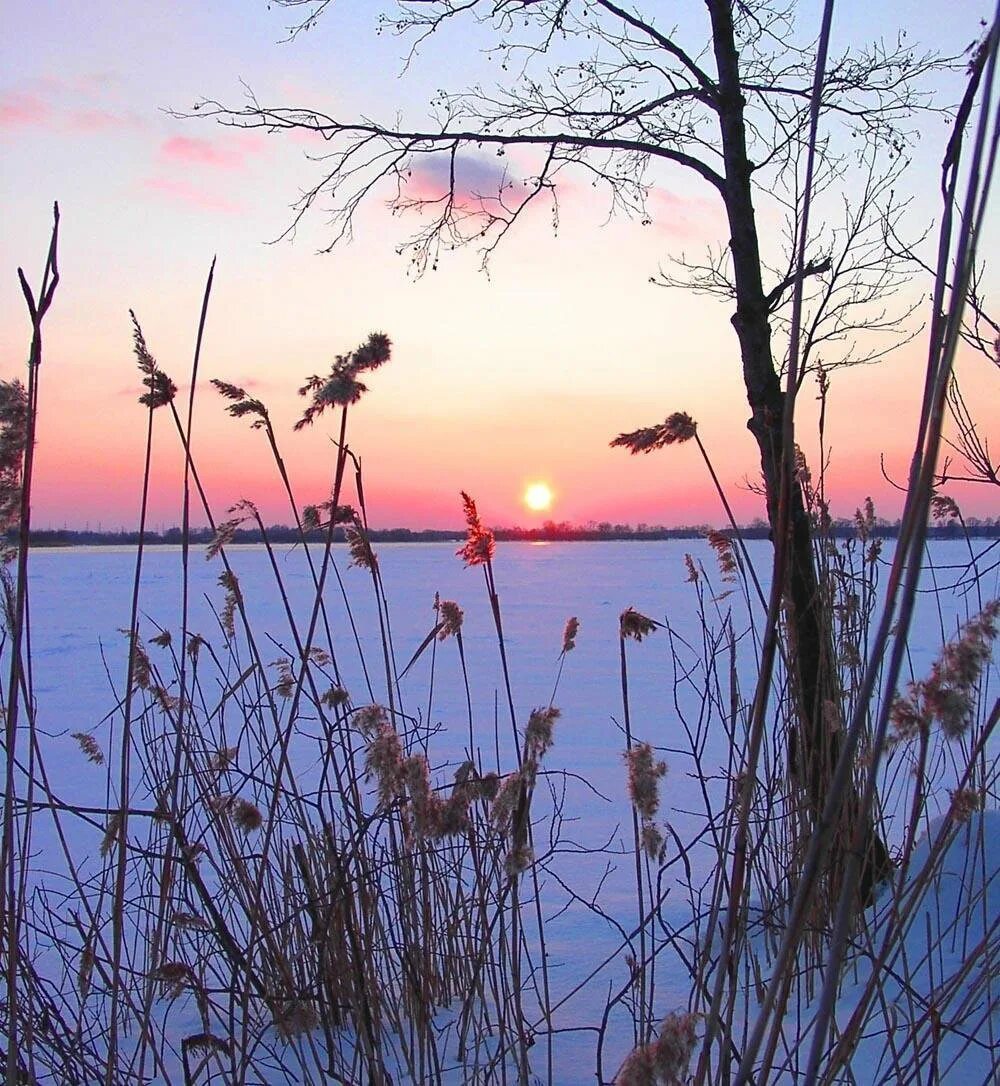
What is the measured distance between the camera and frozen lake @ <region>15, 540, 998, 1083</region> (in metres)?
3.33

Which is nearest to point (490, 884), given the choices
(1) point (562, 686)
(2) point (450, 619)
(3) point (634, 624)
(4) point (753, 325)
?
(2) point (450, 619)

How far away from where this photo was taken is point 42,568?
1412 inches

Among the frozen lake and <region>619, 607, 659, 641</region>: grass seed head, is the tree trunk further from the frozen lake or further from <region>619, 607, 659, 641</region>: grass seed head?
<region>619, 607, 659, 641</region>: grass seed head

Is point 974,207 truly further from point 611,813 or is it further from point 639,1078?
point 611,813

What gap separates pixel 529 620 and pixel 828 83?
40.8ft

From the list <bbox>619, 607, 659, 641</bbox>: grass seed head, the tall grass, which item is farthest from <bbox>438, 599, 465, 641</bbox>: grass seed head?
<bbox>619, 607, 659, 641</bbox>: grass seed head

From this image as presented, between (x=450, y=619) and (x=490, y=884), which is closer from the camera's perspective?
(x=450, y=619)

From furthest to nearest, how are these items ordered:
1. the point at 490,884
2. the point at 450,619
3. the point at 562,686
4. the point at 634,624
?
the point at 562,686 → the point at 490,884 → the point at 450,619 → the point at 634,624

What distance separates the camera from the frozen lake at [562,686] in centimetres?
333

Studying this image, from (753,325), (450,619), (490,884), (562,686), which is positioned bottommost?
(562,686)

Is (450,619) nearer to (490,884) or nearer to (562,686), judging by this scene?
(490,884)

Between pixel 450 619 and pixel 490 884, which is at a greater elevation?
pixel 450 619

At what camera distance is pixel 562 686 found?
9625mm

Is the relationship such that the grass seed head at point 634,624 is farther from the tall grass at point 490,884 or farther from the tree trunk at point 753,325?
the tree trunk at point 753,325
